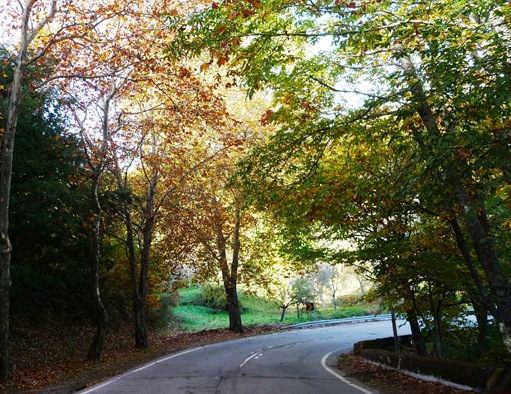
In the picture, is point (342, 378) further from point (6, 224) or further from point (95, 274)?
point (6, 224)

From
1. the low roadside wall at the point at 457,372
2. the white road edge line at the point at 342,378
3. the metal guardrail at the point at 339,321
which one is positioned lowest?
the metal guardrail at the point at 339,321

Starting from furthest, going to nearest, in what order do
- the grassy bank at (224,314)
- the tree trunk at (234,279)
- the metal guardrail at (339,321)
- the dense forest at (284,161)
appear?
1. the grassy bank at (224,314)
2. the metal guardrail at (339,321)
3. the tree trunk at (234,279)
4. the dense forest at (284,161)

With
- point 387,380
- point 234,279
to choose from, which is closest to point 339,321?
point 234,279

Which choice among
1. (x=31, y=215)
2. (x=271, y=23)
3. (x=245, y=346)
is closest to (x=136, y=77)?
(x=31, y=215)

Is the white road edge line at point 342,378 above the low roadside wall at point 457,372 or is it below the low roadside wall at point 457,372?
below

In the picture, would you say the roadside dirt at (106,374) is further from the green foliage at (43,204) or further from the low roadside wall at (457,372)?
the green foliage at (43,204)

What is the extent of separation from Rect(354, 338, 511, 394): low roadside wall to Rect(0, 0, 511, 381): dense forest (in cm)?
69

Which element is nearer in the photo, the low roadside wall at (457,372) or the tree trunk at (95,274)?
the low roadside wall at (457,372)

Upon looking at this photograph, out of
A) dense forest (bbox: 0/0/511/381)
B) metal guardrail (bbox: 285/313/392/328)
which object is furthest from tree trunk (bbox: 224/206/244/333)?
metal guardrail (bbox: 285/313/392/328)

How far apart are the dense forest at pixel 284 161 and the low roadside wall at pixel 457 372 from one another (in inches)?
27.2

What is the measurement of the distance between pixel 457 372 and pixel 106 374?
9304 mm

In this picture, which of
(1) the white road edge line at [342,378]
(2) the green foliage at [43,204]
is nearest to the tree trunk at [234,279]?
(2) the green foliage at [43,204]

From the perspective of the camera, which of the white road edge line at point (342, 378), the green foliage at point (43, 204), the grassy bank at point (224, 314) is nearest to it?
the white road edge line at point (342, 378)

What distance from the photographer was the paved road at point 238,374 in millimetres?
9586
